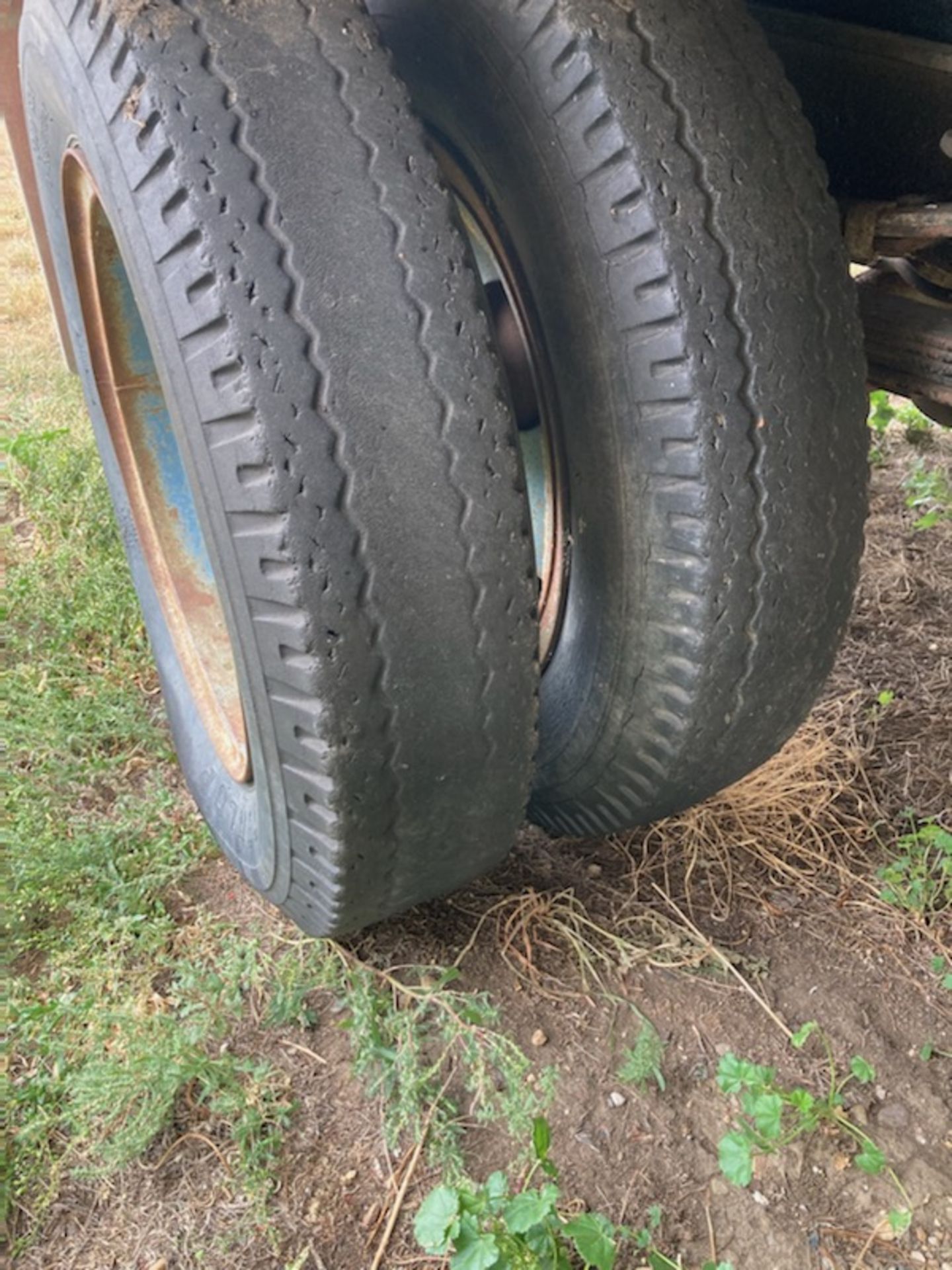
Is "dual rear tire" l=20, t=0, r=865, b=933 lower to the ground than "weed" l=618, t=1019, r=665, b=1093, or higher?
higher

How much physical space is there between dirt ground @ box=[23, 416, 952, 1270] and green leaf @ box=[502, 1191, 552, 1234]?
211 millimetres

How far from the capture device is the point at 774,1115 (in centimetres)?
149

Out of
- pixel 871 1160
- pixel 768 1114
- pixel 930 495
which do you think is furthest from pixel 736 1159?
pixel 930 495

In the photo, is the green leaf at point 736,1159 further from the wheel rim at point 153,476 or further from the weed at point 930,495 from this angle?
the weed at point 930,495

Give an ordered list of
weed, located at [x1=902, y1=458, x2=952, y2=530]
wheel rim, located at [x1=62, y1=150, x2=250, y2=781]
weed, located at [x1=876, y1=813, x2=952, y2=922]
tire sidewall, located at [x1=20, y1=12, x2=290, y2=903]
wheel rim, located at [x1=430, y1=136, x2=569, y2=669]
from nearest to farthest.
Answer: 1. tire sidewall, located at [x1=20, y1=12, x2=290, y2=903]
2. wheel rim, located at [x1=430, y1=136, x2=569, y2=669]
3. weed, located at [x1=876, y1=813, x2=952, y2=922]
4. wheel rim, located at [x1=62, y1=150, x2=250, y2=781]
5. weed, located at [x1=902, y1=458, x2=952, y2=530]

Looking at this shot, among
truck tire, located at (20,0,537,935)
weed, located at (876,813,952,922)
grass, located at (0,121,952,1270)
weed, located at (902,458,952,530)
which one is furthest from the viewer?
weed, located at (902,458,952,530)

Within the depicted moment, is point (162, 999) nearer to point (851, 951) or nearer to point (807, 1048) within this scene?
point (807, 1048)

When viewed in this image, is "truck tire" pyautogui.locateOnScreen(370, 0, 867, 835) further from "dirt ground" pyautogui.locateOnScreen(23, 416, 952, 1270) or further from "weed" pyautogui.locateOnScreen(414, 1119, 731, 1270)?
"weed" pyautogui.locateOnScreen(414, 1119, 731, 1270)

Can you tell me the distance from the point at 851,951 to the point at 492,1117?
0.71 meters

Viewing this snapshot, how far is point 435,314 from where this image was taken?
1.31m

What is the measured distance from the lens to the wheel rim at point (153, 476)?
211 centimetres

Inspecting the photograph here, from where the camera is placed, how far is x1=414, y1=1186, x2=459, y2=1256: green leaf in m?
1.30

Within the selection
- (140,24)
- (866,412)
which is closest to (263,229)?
(140,24)

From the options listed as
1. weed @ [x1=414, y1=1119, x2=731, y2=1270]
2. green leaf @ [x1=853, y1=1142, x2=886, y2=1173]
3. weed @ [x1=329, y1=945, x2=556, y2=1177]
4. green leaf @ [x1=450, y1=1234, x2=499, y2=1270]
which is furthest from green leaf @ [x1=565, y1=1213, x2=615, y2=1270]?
green leaf @ [x1=853, y1=1142, x2=886, y2=1173]
